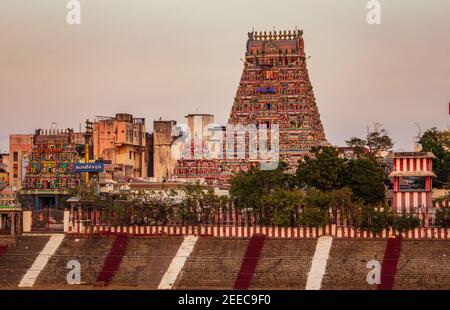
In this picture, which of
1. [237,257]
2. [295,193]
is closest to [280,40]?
[295,193]

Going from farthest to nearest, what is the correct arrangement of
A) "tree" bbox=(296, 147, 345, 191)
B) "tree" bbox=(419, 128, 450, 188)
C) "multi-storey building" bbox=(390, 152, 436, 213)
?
"tree" bbox=(419, 128, 450, 188)
"tree" bbox=(296, 147, 345, 191)
"multi-storey building" bbox=(390, 152, 436, 213)

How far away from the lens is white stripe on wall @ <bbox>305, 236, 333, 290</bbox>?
5797cm

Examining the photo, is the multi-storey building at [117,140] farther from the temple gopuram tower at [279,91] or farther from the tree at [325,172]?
the tree at [325,172]

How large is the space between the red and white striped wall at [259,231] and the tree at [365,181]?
951 cm

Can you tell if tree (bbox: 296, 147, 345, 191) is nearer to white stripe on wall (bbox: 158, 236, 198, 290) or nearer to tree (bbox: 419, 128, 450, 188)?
tree (bbox: 419, 128, 450, 188)

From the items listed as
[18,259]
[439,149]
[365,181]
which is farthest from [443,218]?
[439,149]

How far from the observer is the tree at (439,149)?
79.5 m

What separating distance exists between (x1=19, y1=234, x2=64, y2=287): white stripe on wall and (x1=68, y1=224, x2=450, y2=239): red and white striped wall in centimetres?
87

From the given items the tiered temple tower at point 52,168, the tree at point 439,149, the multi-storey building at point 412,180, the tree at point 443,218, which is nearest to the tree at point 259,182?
the multi-storey building at point 412,180

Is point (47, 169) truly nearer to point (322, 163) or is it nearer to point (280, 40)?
point (280, 40)

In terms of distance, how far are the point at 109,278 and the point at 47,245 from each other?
4098 millimetres

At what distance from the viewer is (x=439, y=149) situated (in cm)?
8219

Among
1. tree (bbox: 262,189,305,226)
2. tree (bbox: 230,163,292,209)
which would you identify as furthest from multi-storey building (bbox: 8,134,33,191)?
tree (bbox: 262,189,305,226)
